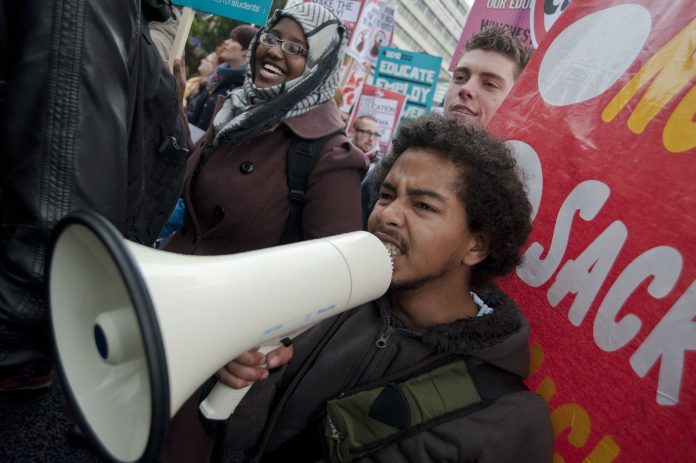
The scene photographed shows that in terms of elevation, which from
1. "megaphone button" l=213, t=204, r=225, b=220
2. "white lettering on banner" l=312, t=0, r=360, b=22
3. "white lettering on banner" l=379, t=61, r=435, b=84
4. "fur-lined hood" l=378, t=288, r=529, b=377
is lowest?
"megaphone button" l=213, t=204, r=225, b=220

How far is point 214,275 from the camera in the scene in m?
0.74

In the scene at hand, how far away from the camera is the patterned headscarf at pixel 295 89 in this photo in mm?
1685

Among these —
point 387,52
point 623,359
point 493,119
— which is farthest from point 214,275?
point 387,52

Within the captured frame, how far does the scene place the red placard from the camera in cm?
102

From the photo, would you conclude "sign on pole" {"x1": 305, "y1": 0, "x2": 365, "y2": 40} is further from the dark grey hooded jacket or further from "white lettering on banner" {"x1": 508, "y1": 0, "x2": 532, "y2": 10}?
the dark grey hooded jacket

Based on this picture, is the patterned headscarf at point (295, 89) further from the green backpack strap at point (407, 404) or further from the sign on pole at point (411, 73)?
the sign on pole at point (411, 73)

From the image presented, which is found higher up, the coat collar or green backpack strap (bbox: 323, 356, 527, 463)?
the coat collar

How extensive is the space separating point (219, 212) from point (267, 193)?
20cm

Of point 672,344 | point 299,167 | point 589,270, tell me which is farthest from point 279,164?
point 672,344

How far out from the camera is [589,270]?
122 centimetres

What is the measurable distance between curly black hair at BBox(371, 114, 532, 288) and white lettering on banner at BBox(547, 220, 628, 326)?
22 cm

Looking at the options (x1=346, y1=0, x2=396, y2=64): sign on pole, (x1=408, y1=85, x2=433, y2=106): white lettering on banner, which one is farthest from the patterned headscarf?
(x1=408, y1=85, x2=433, y2=106): white lettering on banner

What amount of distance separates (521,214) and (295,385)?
0.93 meters

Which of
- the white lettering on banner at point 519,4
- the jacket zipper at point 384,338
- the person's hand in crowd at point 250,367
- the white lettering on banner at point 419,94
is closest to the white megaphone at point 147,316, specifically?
the person's hand in crowd at point 250,367
